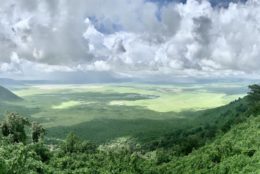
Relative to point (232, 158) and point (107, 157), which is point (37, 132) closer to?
point (107, 157)

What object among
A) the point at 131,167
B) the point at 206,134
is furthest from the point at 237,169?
the point at 206,134

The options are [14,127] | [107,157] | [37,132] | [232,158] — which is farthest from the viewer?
[107,157]

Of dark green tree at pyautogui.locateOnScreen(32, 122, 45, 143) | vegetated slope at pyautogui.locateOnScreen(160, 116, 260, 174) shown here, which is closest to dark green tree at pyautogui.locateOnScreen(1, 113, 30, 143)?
dark green tree at pyautogui.locateOnScreen(32, 122, 45, 143)

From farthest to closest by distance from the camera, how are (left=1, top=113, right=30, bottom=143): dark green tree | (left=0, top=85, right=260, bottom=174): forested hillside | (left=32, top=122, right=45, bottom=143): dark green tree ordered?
(left=32, top=122, right=45, bottom=143): dark green tree → (left=1, top=113, right=30, bottom=143): dark green tree → (left=0, top=85, right=260, bottom=174): forested hillside

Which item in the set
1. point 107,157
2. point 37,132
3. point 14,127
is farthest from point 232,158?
point 37,132

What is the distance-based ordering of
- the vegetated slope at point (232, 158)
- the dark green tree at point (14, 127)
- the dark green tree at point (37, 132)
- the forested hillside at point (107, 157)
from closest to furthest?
the forested hillside at point (107, 157), the vegetated slope at point (232, 158), the dark green tree at point (14, 127), the dark green tree at point (37, 132)

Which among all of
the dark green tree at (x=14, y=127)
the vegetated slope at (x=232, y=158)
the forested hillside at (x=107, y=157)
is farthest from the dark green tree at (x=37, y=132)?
the vegetated slope at (x=232, y=158)

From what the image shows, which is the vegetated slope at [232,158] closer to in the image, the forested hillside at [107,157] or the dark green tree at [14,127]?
the forested hillside at [107,157]

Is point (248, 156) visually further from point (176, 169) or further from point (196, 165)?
point (176, 169)

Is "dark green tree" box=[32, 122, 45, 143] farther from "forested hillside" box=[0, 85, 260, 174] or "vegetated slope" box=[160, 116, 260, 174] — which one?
"vegetated slope" box=[160, 116, 260, 174]

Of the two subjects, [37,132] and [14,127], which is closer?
[14,127]
